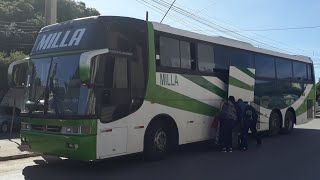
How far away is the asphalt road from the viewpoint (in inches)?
378

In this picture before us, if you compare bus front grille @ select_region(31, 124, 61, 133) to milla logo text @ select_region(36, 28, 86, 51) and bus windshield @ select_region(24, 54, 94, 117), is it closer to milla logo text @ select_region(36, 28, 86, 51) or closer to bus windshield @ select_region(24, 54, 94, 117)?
bus windshield @ select_region(24, 54, 94, 117)

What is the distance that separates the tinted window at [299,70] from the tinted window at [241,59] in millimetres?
4527

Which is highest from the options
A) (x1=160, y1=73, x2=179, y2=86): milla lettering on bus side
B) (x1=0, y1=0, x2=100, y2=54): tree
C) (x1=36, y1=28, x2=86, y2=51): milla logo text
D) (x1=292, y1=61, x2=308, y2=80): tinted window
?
(x1=0, y1=0, x2=100, y2=54): tree

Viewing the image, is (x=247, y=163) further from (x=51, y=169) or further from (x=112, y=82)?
(x=51, y=169)

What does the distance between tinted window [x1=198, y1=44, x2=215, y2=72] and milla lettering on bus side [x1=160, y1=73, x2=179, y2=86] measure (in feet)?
4.39

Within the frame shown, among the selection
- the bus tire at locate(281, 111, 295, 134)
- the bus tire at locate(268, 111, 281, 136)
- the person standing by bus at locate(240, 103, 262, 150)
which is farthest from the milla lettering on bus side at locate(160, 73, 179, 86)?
the bus tire at locate(281, 111, 295, 134)

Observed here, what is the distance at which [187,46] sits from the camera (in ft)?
41.8

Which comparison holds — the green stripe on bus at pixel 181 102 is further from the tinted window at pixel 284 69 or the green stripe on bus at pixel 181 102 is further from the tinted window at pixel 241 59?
the tinted window at pixel 284 69

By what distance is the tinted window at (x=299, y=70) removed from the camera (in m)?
19.9

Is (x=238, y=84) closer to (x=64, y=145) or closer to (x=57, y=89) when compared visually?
(x=57, y=89)

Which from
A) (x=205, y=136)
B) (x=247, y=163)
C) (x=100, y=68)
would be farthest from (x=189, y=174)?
(x=205, y=136)

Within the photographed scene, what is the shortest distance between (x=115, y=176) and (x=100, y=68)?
91.4 inches

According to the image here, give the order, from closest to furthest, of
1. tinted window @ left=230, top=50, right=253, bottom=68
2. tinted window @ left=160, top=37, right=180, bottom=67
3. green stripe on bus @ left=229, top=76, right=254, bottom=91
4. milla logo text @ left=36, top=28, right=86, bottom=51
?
1. milla logo text @ left=36, top=28, right=86, bottom=51
2. tinted window @ left=160, top=37, right=180, bottom=67
3. green stripe on bus @ left=229, top=76, right=254, bottom=91
4. tinted window @ left=230, top=50, right=253, bottom=68

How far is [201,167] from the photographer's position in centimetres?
1077
